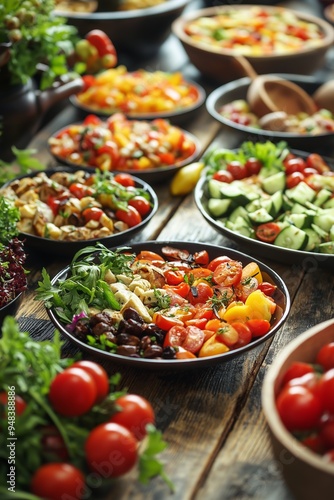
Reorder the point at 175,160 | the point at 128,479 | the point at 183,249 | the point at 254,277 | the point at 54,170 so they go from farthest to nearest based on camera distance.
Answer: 1. the point at 175,160
2. the point at 54,170
3. the point at 183,249
4. the point at 254,277
5. the point at 128,479

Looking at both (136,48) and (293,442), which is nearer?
(293,442)

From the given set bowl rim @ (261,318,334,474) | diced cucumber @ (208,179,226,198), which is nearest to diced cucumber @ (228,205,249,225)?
diced cucumber @ (208,179,226,198)

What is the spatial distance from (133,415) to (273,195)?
5.13ft

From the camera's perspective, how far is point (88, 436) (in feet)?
6.22

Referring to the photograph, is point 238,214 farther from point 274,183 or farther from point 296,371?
point 296,371

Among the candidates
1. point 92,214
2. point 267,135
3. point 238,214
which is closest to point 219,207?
point 238,214

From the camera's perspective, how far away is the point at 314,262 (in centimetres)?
299

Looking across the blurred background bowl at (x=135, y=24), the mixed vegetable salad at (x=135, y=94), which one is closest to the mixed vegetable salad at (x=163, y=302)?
the mixed vegetable salad at (x=135, y=94)

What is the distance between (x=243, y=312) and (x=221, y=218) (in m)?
0.85

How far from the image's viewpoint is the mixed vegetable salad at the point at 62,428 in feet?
6.04

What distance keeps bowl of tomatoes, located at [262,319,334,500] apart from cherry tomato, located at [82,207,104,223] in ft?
4.10

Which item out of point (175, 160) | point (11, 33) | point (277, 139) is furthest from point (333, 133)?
point (11, 33)

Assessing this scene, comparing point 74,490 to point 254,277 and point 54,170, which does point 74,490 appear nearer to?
point 254,277

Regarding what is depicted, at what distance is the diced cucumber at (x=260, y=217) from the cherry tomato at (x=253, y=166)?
44 cm
